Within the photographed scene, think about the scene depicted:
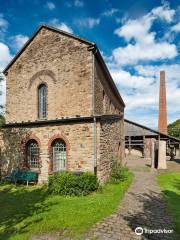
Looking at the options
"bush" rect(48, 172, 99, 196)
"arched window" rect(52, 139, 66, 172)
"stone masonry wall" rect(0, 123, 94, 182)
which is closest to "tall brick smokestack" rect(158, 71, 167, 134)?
"arched window" rect(52, 139, 66, 172)

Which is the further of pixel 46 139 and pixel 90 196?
pixel 46 139

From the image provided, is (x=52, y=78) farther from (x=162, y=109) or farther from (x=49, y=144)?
(x=162, y=109)

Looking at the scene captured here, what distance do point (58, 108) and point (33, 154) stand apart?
3.29m

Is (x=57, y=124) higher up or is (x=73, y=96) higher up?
(x=73, y=96)

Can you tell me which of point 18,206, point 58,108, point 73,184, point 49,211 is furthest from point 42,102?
point 49,211

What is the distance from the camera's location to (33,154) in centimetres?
1454

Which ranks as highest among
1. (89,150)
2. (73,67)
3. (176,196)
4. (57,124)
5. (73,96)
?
(73,67)

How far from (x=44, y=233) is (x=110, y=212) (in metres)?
2.53

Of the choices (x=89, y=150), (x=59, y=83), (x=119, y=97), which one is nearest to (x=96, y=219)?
(x=89, y=150)

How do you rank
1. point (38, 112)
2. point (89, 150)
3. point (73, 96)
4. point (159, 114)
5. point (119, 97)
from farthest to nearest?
point (159, 114), point (119, 97), point (38, 112), point (73, 96), point (89, 150)

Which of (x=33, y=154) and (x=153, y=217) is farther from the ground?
(x=33, y=154)

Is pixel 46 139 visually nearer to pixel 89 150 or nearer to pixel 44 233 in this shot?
pixel 89 150

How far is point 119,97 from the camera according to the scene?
23734mm

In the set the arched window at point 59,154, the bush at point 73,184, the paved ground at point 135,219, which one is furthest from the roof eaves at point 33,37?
the paved ground at point 135,219
